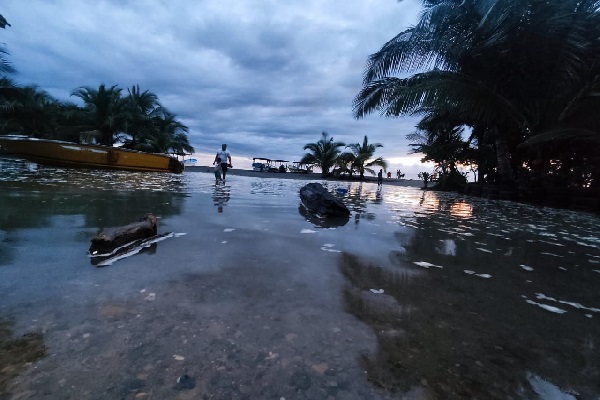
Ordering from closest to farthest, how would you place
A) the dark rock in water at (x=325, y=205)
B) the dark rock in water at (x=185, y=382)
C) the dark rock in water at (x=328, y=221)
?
the dark rock in water at (x=185, y=382)
the dark rock in water at (x=328, y=221)
the dark rock in water at (x=325, y=205)

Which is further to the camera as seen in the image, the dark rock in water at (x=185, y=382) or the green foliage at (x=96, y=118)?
the green foliage at (x=96, y=118)

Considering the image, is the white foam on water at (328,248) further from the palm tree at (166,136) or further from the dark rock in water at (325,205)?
the palm tree at (166,136)

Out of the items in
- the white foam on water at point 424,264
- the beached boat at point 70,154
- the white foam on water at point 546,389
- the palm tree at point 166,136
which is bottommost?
the white foam on water at point 546,389

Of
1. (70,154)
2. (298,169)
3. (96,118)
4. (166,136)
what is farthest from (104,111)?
(298,169)

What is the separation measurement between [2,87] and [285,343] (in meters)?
30.0

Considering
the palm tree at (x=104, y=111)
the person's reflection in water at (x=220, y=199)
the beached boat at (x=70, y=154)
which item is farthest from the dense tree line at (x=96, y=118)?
the person's reflection in water at (x=220, y=199)

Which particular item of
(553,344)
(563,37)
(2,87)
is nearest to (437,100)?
(563,37)

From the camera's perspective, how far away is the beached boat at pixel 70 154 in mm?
14266

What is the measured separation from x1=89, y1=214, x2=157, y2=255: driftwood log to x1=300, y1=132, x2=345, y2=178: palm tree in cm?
3630

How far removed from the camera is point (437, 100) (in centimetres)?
1110

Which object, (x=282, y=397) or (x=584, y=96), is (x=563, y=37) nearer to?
(x=584, y=96)

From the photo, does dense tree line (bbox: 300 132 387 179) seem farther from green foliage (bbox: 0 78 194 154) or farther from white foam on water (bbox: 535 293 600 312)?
white foam on water (bbox: 535 293 600 312)

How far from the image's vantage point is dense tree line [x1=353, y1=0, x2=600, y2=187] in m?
9.44

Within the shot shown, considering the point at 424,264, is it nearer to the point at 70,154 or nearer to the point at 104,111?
the point at 70,154
